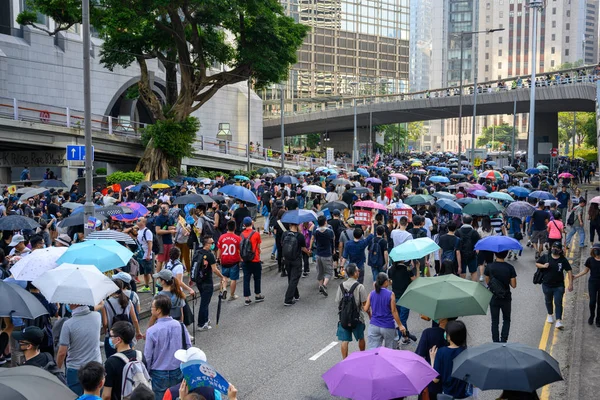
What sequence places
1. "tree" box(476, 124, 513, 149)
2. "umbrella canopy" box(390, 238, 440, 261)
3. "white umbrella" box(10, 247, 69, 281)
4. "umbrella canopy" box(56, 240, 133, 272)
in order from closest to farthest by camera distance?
"white umbrella" box(10, 247, 69, 281), "umbrella canopy" box(56, 240, 133, 272), "umbrella canopy" box(390, 238, 440, 261), "tree" box(476, 124, 513, 149)

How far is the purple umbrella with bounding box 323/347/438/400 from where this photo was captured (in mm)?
5336

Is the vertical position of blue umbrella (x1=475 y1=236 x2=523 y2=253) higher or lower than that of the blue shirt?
higher

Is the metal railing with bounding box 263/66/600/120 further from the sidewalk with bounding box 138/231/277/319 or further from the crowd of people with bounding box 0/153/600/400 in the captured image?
the crowd of people with bounding box 0/153/600/400

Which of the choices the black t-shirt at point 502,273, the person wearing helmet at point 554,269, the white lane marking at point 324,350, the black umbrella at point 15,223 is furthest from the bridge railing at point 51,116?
Answer: the black t-shirt at point 502,273

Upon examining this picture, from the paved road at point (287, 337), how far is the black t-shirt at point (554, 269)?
98 cm

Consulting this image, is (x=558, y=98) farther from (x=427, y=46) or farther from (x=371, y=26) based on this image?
(x=427, y=46)

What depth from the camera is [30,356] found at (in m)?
6.55

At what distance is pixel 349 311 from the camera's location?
30.6ft

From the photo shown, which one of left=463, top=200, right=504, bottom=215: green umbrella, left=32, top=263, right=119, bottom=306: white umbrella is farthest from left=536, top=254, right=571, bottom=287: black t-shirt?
left=32, top=263, right=119, bottom=306: white umbrella

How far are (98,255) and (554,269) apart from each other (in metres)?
7.41

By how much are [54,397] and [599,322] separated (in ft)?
33.0

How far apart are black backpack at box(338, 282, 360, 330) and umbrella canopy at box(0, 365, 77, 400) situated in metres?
4.77

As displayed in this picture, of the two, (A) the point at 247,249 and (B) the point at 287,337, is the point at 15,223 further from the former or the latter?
(B) the point at 287,337

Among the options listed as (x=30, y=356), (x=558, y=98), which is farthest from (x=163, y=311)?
(x=558, y=98)
